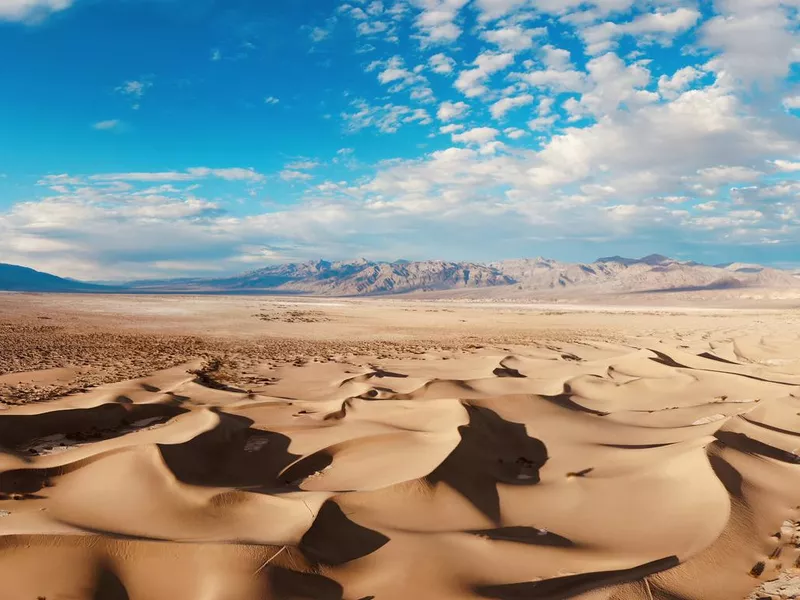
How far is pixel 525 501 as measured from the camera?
180 inches

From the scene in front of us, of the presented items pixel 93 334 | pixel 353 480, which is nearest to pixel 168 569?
pixel 353 480

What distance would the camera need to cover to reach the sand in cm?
315

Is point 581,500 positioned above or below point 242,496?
below

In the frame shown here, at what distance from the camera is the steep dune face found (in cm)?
315

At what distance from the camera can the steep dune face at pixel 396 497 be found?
124 inches

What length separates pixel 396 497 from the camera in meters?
4.37

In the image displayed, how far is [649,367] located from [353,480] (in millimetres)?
9259

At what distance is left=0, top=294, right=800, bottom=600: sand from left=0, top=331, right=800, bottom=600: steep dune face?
2 cm

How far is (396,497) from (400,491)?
77 mm

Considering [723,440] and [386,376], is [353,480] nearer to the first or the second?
[723,440]

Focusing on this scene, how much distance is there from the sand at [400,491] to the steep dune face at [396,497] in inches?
0.8

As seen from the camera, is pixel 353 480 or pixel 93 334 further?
pixel 93 334

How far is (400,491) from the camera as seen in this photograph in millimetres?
4430

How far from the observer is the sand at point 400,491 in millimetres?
3146
